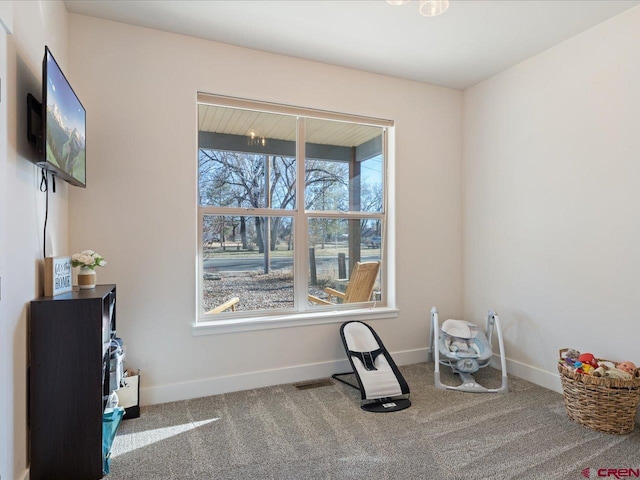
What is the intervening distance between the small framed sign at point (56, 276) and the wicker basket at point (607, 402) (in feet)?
10.3

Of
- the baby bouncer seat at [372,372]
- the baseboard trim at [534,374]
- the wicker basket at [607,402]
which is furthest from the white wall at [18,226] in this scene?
the baseboard trim at [534,374]

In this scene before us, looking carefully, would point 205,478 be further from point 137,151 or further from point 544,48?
point 544,48

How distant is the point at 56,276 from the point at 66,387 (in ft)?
1.85

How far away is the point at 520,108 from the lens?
3219 millimetres

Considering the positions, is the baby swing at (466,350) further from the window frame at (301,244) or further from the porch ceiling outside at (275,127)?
A: the porch ceiling outside at (275,127)

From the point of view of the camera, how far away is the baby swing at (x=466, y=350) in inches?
117

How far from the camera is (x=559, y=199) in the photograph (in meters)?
2.91

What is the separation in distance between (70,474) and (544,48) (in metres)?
4.26

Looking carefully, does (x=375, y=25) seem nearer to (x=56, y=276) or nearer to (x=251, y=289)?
(x=251, y=289)

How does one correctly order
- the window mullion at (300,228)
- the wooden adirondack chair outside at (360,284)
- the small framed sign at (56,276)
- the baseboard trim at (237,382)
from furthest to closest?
the wooden adirondack chair outside at (360,284) < the window mullion at (300,228) < the baseboard trim at (237,382) < the small framed sign at (56,276)

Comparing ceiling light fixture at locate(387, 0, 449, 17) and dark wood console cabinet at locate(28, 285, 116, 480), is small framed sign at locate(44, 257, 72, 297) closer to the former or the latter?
dark wood console cabinet at locate(28, 285, 116, 480)

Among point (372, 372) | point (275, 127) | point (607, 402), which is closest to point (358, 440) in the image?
point (372, 372)

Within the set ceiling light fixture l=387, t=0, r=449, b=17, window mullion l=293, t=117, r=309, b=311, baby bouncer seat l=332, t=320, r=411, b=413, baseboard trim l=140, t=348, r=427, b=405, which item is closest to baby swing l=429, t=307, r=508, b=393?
baby bouncer seat l=332, t=320, r=411, b=413

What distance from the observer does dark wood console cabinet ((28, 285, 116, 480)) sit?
69.2 inches
